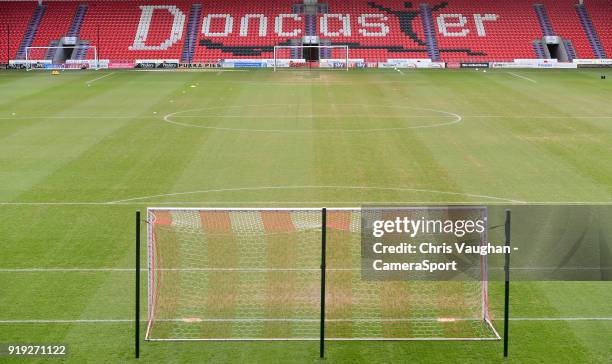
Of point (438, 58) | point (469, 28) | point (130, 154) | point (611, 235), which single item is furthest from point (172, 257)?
point (469, 28)

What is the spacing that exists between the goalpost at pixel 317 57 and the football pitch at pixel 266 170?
13373 millimetres

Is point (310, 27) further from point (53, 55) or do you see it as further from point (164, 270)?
point (164, 270)

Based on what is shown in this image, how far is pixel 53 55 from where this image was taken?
260 ft

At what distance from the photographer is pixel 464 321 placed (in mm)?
16234

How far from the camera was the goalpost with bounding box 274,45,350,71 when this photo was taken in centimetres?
7531

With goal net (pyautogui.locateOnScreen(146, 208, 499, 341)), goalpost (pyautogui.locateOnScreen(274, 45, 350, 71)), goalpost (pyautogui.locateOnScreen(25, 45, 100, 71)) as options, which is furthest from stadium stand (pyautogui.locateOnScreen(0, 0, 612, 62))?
goal net (pyautogui.locateOnScreen(146, 208, 499, 341))

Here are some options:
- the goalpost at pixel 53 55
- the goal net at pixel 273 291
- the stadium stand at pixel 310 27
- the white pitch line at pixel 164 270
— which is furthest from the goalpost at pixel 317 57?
the goal net at pixel 273 291

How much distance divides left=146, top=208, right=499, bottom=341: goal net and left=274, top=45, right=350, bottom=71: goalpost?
184ft

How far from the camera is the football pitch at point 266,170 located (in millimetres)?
15633

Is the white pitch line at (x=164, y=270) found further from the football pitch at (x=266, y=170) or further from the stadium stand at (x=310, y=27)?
the stadium stand at (x=310, y=27)

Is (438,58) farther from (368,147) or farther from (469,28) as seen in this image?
(368,147)

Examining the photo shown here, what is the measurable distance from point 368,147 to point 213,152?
18.1ft

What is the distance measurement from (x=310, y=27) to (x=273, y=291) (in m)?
68.3

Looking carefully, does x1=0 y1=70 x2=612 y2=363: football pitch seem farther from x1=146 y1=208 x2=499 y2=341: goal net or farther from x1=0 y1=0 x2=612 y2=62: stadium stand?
x1=0 y1=0 x2=612 y2=62: stadium stand
